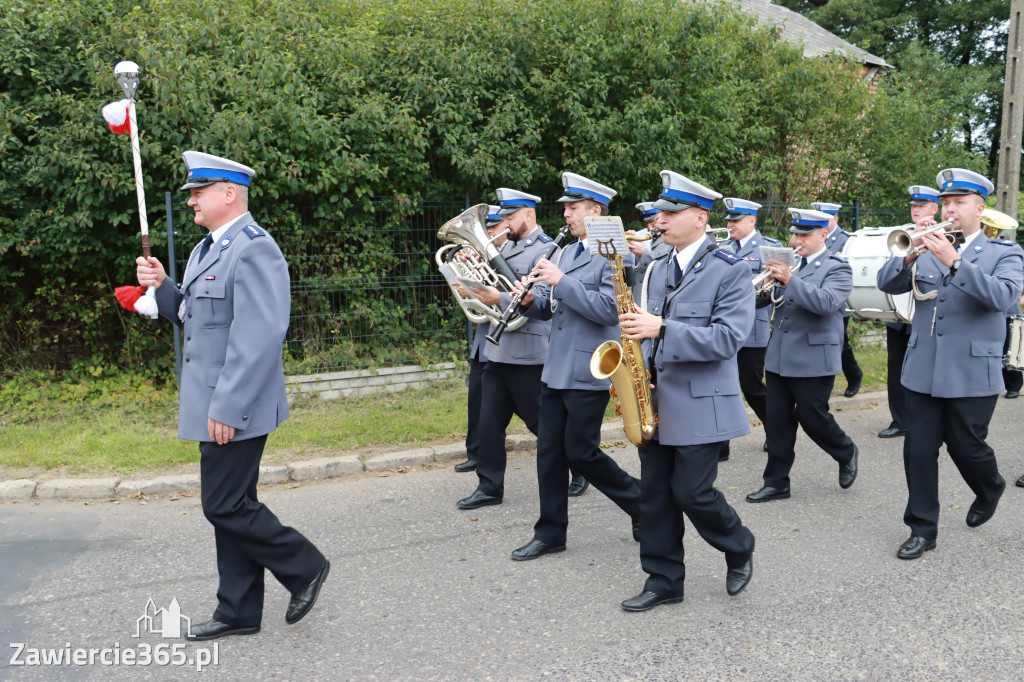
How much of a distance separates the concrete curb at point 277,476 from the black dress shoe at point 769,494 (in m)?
1.93

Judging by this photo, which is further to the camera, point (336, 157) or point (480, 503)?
point (336, 157)

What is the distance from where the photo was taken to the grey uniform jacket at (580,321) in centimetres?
444

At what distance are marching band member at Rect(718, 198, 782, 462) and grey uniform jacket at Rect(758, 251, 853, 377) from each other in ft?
3.02

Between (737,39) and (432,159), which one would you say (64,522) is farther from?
(737,39)

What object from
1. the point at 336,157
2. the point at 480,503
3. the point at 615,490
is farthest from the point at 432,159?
the point at 615,490

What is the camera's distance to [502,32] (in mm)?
9727

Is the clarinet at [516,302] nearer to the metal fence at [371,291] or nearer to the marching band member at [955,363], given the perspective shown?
the marching band member at [955,363]

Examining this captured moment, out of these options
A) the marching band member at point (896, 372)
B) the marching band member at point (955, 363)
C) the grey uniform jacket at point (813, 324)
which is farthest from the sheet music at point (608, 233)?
the marching band member at point (896, 372)

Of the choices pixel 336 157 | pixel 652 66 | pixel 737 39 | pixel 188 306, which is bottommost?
pixel 188 306

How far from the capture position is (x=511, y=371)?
5.50m

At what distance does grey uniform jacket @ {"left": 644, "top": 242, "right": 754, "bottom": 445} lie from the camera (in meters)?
3.81

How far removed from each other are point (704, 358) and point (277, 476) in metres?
3.84

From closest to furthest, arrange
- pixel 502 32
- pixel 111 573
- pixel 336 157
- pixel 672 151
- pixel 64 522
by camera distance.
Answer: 1. pixel 111 573
2. pixel 64 522
3. pixel 336 157
4. pixel 502 32
5. pixel 672 151

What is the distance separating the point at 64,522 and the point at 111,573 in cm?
119
